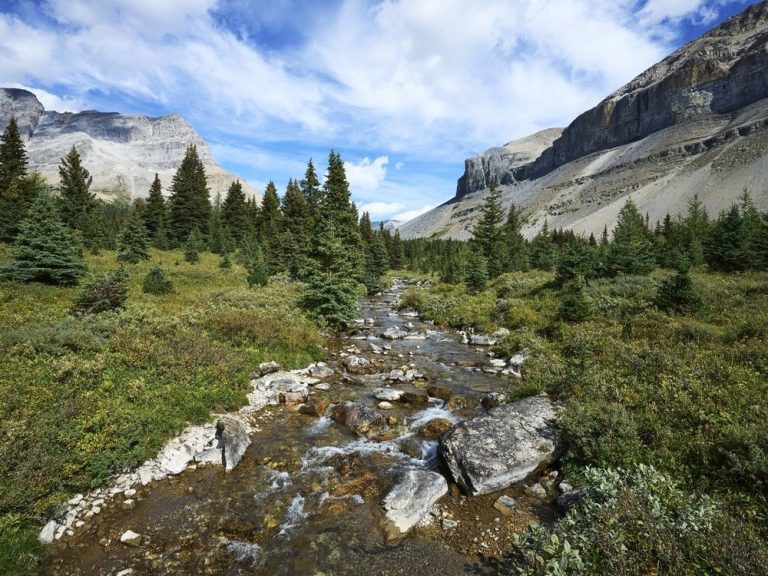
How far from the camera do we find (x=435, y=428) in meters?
10.4

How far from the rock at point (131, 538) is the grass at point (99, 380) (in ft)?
3.80

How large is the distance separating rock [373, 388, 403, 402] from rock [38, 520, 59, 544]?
8315 millimetres

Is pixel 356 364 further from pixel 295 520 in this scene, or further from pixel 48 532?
pixel 48 532

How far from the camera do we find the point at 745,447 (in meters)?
6.57

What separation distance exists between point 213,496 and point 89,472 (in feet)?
7.94

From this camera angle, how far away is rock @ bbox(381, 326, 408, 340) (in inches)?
851

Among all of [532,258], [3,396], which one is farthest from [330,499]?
[532,258]

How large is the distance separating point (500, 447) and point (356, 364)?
8602 mm

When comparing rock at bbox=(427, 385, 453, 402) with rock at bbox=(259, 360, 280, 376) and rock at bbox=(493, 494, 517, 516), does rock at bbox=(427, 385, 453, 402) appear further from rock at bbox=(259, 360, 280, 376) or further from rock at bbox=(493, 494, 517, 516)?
rock at bbox=(259, 360, 280, 376)

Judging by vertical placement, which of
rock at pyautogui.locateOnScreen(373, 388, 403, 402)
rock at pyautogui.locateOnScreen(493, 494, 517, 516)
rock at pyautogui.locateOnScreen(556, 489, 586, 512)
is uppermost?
rock at pyautogui.locateOnScreen(373, 388, 403, 402)

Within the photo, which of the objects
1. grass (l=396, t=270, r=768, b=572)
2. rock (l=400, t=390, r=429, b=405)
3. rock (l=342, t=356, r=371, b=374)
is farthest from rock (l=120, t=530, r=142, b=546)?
rock (l=342, t=356, r=371, b=374)

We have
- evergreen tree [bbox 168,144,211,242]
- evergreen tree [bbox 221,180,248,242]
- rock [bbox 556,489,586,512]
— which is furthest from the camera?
evergreen tree [bbox 221,180,248,242]

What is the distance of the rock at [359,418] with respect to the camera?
34.6ft

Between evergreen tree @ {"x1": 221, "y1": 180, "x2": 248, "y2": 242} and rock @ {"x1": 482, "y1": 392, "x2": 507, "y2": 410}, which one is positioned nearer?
rock @ {"x1": 482, "y1": 392, "x2": 507, "y2": 410}
